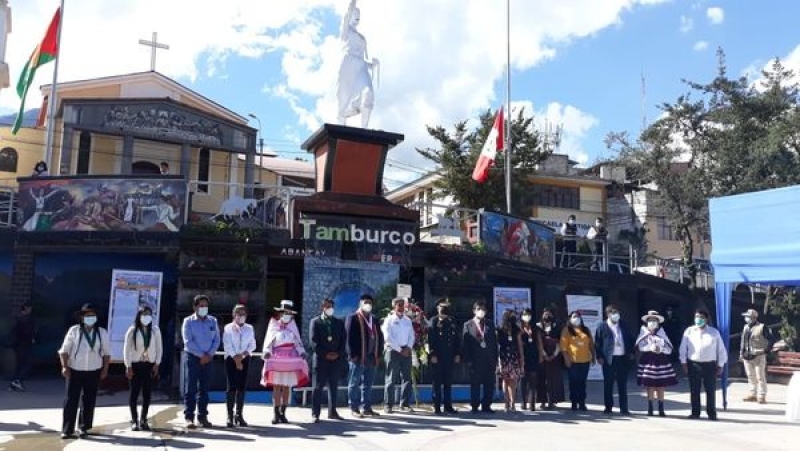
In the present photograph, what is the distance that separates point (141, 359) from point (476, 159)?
21.7 m

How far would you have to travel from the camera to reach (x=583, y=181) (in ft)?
121

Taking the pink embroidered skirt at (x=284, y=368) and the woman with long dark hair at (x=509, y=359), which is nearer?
the pink embroidered skirt at (x=284, y=368)

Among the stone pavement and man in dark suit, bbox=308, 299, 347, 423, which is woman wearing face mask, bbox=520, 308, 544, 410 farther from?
man in dark suit, bbox=308, 299, 347, 423

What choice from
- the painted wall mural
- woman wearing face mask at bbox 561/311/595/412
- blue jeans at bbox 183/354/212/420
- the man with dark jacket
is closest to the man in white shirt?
woman wearing face mask at bbox 561/311/595/412

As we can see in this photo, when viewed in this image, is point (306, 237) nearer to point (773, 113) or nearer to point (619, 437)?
point (619, 437)

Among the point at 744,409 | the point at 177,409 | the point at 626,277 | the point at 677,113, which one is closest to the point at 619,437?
the point at 744,409

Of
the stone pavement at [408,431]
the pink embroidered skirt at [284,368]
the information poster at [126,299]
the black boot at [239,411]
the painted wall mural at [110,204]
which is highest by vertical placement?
the painted wall mural at [110,204]

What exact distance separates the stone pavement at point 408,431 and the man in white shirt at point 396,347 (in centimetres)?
53

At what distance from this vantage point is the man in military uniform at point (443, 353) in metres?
11.3

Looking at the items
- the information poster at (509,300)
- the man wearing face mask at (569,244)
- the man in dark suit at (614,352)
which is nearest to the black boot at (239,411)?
the man in dark suit at (614,352)

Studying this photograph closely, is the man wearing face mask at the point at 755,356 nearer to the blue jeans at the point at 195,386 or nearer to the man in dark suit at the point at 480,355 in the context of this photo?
the man in dark suit at the point at 480,355

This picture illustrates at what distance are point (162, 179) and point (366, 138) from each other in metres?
4.20

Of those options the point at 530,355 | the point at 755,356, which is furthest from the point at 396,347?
the point at 755,356

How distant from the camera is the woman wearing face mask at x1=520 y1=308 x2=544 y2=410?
1193 centimetres
